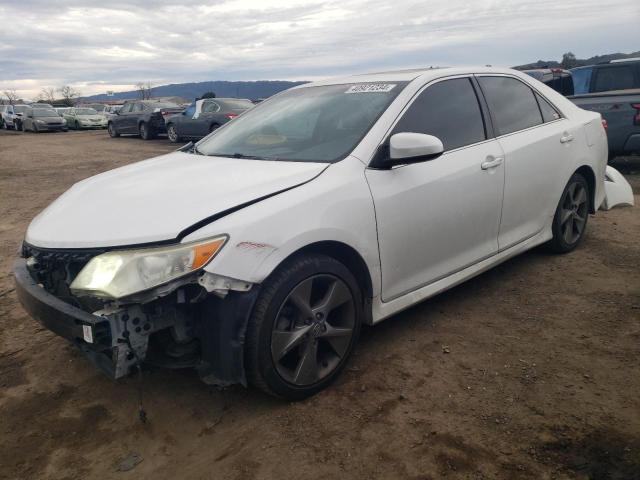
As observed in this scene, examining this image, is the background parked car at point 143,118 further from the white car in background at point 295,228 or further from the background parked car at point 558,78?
the white car in background at point 295,228

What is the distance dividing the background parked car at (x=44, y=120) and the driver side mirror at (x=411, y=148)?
2857 cm

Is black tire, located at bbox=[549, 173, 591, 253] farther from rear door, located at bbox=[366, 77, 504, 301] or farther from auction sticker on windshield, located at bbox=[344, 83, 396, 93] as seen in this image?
auction sticker on windshield, located at bbox=[344, 83, 396, 93]

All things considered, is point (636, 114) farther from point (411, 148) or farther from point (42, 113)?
point (42, 113)

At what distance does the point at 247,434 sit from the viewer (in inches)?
98.9

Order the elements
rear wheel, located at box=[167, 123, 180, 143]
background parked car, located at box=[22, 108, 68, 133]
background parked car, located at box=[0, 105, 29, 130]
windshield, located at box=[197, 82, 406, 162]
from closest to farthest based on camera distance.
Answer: windshield, located at box=[197, 82, 406, 162], rear wheel, located at box=[167, 123, 180, 143], background parked car, located at box=[22, 108, 68, 133], background parked car, located at box=[0, 105, 29, 130]

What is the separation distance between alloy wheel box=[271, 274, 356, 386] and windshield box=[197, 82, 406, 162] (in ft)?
2.44

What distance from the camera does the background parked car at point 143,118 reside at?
63.4 ft

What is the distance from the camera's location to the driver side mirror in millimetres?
2840

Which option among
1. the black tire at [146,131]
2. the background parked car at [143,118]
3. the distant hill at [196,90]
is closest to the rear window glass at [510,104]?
the background parked car at [143,118]

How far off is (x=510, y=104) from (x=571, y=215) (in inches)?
48.6

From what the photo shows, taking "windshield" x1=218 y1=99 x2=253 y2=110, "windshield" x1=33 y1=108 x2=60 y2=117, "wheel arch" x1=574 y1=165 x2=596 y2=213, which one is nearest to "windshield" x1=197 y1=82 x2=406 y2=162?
"wheel arch" x1=574 y1=165 x2=596 y2=213

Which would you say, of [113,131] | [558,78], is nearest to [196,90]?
[113,131]

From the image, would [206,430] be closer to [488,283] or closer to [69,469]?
[69,469]

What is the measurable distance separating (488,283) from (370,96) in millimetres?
1832
